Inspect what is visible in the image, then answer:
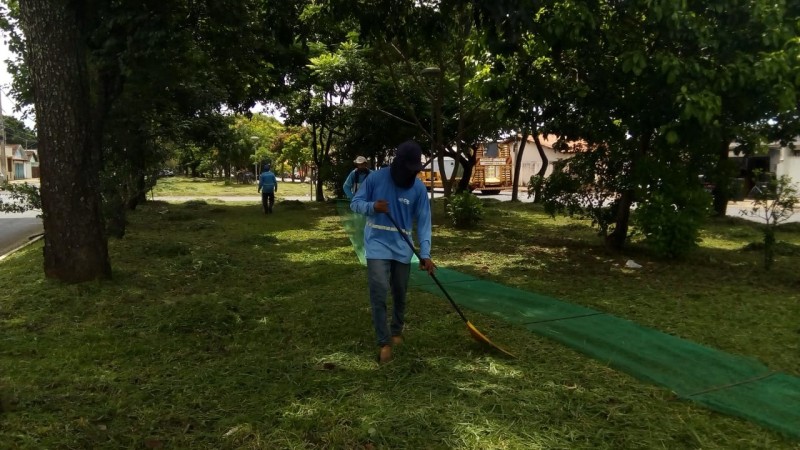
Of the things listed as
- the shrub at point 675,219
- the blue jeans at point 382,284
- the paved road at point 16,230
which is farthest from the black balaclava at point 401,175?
the paved road at point 16,230

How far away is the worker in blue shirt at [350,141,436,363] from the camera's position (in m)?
4.04

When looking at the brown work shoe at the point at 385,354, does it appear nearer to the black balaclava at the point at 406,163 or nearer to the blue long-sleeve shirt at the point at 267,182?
the black balaclava at the point at 406,163

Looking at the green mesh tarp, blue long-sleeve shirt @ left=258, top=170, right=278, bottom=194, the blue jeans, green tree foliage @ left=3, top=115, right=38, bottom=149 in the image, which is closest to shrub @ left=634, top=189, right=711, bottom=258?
the green mesh tarp

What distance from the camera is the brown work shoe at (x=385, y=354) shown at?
13.5 ft

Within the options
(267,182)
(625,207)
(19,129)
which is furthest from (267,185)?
(19,129)

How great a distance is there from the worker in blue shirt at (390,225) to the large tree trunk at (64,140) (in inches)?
148

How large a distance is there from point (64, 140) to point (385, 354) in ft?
14.2

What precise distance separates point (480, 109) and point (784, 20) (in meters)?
9.19

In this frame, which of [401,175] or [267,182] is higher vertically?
[401,175]

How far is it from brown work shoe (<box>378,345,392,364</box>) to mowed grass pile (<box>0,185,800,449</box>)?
0.30 ft

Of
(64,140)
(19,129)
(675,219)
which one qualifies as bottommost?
(675,219)

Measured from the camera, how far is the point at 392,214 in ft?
13.7

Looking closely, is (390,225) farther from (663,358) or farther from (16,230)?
(16,230)

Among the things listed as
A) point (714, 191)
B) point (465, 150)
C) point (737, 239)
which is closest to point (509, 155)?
point (465, 150)
